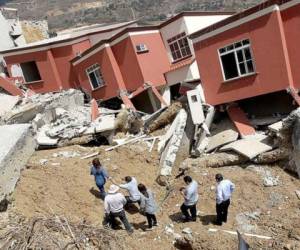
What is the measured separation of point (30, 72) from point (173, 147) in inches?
780

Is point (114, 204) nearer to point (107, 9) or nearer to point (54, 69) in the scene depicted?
point (54, 69)

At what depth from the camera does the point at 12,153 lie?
58.9 ft

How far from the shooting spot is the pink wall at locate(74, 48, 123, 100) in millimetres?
33625

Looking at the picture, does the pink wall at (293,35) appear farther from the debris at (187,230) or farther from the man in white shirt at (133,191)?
the man in white shirt at (133,191)

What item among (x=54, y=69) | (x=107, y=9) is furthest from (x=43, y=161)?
(x=107, y=9)

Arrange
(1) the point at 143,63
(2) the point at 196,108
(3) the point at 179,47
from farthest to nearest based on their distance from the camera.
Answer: (3) the point at 179,47, (1) the point at 143,63, (2) the point at 196,108

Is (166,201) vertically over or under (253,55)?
under

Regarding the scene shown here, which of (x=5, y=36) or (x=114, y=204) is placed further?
(x=5, y=36)

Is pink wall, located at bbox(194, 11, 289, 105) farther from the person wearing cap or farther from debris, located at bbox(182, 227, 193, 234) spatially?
the person wearing cap

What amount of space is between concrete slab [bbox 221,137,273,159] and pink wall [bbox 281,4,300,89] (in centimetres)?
324

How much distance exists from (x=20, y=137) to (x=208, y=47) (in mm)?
11588

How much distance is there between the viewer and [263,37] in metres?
23.3

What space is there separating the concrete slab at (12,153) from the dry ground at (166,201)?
0.50 m

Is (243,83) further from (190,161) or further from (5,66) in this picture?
(5,66)
